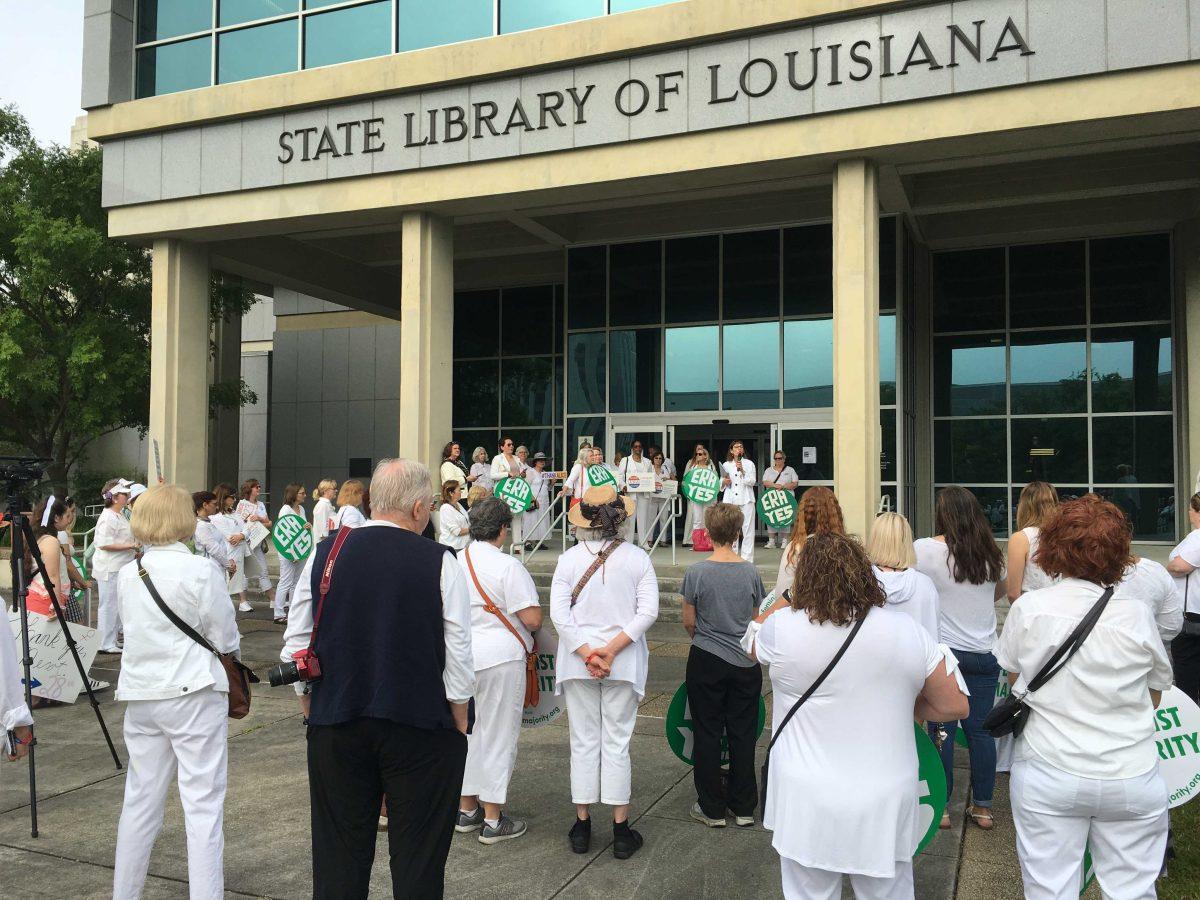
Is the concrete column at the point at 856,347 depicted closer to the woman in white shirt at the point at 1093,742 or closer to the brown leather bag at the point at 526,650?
the brown leather bag at the point at 526,650

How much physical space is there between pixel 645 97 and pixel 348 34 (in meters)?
5.89

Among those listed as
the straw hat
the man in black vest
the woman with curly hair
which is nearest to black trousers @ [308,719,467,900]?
the man in black vest

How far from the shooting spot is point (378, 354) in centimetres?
2770

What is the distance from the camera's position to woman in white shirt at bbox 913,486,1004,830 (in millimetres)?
5266

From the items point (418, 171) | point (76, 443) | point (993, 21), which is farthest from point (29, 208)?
point (993, 21)

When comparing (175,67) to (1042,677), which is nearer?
(1042,677)

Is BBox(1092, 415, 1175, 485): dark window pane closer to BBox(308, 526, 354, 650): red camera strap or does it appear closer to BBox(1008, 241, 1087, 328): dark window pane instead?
BBox(1008, 241, 1087, 328): dark window pane

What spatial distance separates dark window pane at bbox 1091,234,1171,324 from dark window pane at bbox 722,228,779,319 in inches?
247

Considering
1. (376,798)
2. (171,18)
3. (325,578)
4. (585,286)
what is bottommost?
(376,798)

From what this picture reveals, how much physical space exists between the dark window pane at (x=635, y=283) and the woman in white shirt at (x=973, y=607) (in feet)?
49.2

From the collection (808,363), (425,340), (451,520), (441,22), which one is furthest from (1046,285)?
(451,520)

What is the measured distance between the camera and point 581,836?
4953 millimetres

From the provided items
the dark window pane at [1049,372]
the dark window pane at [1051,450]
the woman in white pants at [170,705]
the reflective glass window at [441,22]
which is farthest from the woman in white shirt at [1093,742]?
the dark window pane at [1049,372]

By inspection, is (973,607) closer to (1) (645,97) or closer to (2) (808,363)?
(1) (645,97)
